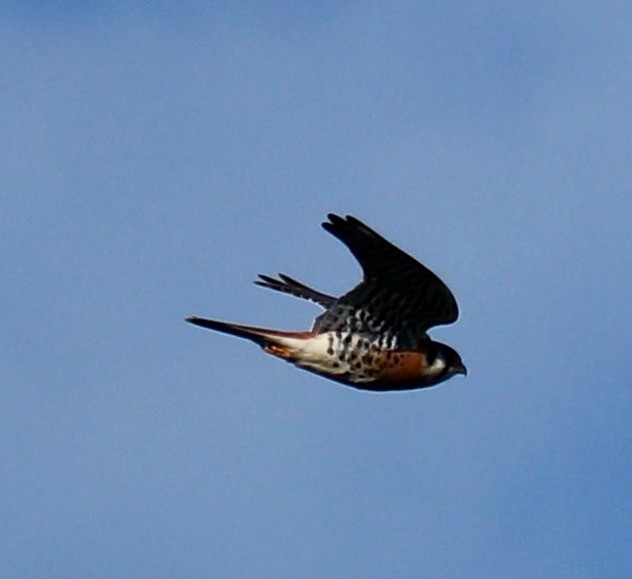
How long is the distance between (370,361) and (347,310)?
451mm

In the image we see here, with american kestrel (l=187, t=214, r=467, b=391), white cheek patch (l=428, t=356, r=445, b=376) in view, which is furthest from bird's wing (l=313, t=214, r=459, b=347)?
white cheek patch (l=428, t=356, r=445, b=376)

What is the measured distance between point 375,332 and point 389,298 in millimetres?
384

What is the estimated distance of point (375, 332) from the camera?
14219 millimetres

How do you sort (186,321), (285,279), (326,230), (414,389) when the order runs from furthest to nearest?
(285,279) → (414,389) → (186,321) → (326,230)

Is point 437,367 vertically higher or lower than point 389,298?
lower

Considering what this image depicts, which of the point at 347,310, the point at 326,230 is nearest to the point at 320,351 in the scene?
the point at 347,310

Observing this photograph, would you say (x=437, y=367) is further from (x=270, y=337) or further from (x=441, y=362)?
(x=270, y=337)

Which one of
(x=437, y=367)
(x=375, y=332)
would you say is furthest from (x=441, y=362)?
(x=375, y=332)

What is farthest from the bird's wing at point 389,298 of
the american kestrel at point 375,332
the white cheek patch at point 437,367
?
the white cheek patch at point 437,367

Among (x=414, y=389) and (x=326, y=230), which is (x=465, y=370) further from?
(x=326, y=230)

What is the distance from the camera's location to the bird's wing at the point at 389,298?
1323 cm

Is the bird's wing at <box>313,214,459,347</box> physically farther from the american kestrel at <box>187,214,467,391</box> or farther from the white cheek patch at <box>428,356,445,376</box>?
the white cheek patch at <box>428,356,445,376</box>

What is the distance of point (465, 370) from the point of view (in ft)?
50.3

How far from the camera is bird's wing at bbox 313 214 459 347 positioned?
13234 mm
